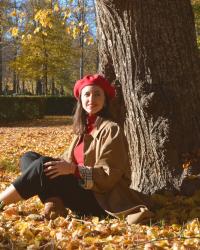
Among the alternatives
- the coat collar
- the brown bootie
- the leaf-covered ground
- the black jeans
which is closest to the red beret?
the coat collar

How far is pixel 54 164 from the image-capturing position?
348 centimetres

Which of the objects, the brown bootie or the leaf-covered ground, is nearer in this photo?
the leaf-covered ground

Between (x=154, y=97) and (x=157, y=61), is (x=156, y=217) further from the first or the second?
(x=157, y=61)

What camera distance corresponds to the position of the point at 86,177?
3584 mm

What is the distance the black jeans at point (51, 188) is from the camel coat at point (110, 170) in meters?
0.12

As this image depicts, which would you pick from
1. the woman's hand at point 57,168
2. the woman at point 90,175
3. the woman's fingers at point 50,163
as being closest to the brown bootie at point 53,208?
the woman at point 90,175

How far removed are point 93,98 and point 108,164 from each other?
603 mm

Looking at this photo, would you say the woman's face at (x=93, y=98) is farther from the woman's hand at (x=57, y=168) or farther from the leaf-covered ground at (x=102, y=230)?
the leaf-covered ground at (x=102, y=230)

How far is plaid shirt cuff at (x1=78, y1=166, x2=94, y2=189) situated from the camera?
358cm

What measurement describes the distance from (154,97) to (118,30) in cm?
81

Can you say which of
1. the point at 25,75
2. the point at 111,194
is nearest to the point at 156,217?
the point at 111,194

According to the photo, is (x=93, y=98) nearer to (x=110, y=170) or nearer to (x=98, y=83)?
(x=98, y=83)

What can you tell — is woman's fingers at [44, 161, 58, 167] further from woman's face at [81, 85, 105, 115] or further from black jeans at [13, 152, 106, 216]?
woman's face at [81, 85, 105, 115]

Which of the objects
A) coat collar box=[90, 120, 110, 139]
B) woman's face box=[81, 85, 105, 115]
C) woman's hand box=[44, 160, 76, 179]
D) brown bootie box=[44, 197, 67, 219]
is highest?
woman's face box=[81, 85, 105, 115]
